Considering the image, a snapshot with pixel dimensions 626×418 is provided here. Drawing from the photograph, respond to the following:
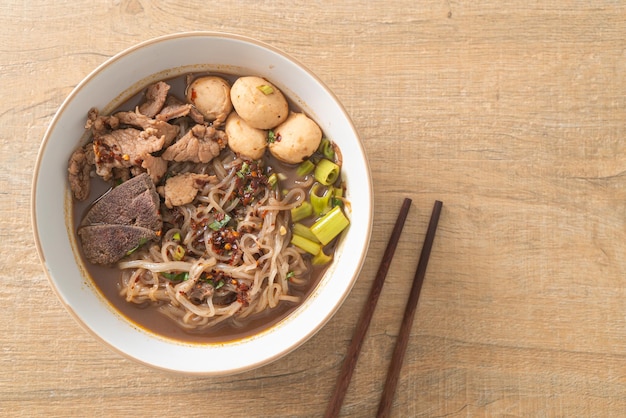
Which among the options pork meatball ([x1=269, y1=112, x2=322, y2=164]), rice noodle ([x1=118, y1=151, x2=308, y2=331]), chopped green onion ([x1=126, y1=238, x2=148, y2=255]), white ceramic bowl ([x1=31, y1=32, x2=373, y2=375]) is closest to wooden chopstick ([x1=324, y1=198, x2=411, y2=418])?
white ceramic bowl ([x1=31, y1=32, x2=373, y2=375])

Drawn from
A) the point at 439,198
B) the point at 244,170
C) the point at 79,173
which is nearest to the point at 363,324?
the point at 439,198

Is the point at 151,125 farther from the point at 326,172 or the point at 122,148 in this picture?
the point at 326,172

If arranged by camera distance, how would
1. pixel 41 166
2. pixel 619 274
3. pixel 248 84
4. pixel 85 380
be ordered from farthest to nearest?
pixel 619 274
pixel 85 380
pixel 248 84
pixel 41 166

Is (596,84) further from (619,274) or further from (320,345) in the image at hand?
(320,345)

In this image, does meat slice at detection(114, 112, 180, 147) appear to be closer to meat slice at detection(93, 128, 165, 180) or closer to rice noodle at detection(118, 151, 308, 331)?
meat slice at detection(93, 128, 165, 180)

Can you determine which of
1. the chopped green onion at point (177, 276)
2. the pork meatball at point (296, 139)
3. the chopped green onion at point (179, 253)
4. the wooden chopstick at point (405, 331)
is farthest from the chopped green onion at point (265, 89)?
the wooden chopstick at point (405, 331)

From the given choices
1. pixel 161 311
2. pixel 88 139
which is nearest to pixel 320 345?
pixel 161 311
